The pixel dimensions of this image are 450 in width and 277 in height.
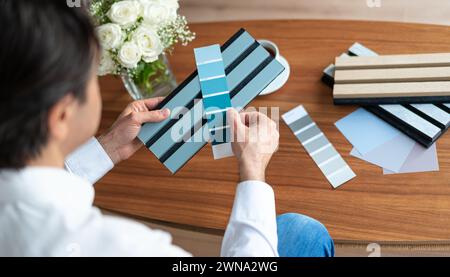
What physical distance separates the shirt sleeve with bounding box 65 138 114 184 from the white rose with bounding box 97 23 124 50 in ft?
0.80

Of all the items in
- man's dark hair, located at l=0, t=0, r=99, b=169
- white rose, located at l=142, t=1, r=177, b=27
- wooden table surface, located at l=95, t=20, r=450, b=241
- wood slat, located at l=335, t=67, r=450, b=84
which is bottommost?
wooden table surface, located at l=95, t=20, r=450, b=241

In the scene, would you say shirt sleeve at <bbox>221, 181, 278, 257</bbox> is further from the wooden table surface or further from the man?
the wooden table surface

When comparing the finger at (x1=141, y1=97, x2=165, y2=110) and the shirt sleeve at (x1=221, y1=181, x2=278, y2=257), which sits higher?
the finger at (x1=141, y1=97, x2=165, y2=110)

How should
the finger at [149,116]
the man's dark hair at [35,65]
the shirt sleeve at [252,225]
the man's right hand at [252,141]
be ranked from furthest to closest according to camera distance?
1. the finger at [149,116]
2. the man's right hand at [252,141]
3. the shirt sleeve at [252,225]
4. the man's dark hair at [35,65]

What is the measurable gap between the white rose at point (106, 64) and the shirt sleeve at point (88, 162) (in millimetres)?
172

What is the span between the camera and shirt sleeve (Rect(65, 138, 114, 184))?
1.10 metres

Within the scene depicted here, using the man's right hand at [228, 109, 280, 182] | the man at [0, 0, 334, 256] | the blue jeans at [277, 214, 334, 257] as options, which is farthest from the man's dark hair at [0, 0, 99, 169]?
the blue jeans at [277, 214, 334, 257]

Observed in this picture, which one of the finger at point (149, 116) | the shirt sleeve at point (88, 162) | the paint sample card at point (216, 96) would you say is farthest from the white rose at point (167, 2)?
the shirt sleeve at point (88, 162)

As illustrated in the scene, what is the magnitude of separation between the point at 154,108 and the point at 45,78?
485 mm

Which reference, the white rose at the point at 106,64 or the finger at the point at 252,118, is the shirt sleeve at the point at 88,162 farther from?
the finger at the point at 252,118

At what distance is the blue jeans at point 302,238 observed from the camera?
1.01 m

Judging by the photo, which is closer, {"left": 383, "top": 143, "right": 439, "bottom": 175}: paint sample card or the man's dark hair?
the man's dark hair

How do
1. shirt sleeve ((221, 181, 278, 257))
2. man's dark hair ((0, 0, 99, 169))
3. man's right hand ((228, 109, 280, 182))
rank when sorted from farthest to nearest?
man's right hand ((228, 109, 280, 182)) < shirt sleeve ((221, 181, 278, 257)) < man's dark hair ((0, 0, 99, 169))
